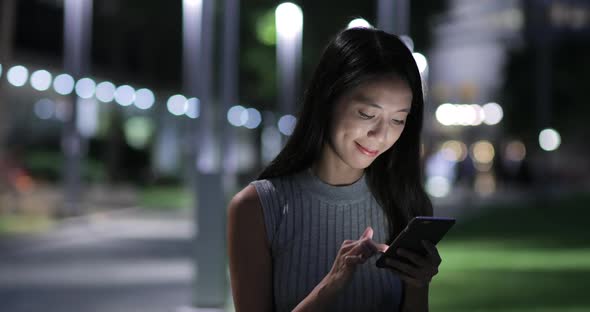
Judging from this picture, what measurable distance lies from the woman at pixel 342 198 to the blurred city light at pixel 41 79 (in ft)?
165

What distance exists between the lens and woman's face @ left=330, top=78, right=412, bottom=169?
3484 millimetres

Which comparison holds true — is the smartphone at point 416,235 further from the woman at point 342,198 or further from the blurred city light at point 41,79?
the blurred city light at point 41,79

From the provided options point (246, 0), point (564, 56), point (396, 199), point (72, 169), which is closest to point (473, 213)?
point (72, 169)

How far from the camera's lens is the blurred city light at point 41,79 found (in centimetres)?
5303

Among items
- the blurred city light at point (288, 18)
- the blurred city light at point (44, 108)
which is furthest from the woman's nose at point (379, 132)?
the blurred city light at point (44, 108)

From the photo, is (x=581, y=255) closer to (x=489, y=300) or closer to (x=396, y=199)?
(x=489, y=300)

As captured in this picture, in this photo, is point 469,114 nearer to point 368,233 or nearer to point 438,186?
point 438,186

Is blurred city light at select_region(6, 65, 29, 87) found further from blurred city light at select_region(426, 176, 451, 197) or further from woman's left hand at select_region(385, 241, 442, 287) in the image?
woman's left hand at select_region(385, 241, 442, 287)

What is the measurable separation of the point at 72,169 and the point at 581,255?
14714 mm

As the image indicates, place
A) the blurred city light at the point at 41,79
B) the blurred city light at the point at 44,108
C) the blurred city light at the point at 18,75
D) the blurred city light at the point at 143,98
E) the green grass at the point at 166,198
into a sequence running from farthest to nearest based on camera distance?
the blurred city light at the point at 143,98, the blurred city light at the point at 44,108, the blurred city light at the point at 41,79, the blurred city light at the point at 18,75, the green grass at the point at 166,198

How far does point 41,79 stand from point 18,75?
1.86 m

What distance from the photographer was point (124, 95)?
60625 millimetres

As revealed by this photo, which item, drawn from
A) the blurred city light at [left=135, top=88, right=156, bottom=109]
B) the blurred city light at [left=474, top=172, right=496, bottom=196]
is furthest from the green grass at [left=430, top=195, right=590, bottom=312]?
the blurred city light at [left=135, top=88, right=156, bottom=109]

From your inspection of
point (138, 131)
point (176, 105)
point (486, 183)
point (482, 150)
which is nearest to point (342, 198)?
point (486, 183)
